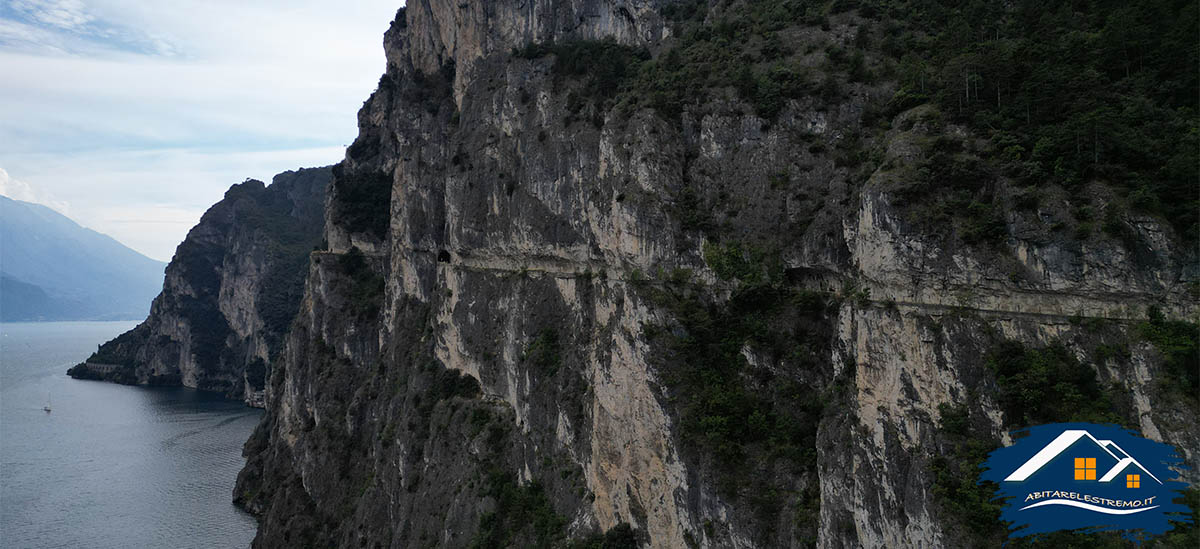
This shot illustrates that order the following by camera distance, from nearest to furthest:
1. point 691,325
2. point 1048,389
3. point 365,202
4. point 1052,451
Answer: point 1052,451, point 1048,389, point 691,325, point 365,202

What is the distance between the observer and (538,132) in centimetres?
4891

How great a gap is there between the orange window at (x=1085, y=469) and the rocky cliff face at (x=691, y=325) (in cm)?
152

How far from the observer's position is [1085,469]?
19.4m

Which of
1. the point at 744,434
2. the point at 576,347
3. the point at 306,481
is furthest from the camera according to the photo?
the point at 306,481

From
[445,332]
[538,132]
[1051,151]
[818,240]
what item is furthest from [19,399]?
[1051,151]

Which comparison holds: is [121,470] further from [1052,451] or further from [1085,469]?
[1085,469]

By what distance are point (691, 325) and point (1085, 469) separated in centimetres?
1687

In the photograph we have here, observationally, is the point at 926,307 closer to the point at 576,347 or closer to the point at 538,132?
the point at 576,347

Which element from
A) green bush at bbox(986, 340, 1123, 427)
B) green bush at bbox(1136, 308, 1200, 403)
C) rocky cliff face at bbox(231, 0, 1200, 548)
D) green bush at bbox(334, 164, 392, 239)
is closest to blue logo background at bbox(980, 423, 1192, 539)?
green bush at bbox(986, 340, 1123, 427)

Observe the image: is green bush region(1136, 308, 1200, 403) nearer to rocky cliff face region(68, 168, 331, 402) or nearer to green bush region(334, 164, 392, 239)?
green bush region(334, 164, 392, 239)

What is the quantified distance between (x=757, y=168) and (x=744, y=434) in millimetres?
13739

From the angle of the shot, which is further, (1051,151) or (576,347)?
(576,347)

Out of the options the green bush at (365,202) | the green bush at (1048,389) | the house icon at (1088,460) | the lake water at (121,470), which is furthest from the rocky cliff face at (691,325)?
the green bush at (365,202)

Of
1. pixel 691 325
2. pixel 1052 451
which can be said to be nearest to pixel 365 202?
pixel 691 325
